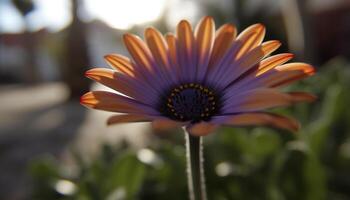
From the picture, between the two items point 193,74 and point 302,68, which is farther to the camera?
point 193,74

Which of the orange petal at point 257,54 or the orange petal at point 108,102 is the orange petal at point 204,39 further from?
the orange petal at point 108,102

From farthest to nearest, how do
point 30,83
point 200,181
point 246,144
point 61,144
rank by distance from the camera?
point 30,83 < point 61,144 < point 246,144 < point 200,181

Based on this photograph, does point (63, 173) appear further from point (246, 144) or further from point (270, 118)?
point (270, 118)

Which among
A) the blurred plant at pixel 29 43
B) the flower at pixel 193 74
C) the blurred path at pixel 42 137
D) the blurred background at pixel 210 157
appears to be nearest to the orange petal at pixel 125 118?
the flower at pixel 193 74

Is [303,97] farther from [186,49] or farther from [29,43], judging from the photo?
[29,43]

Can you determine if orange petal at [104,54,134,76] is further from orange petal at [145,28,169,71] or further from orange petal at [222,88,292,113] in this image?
orange petal at [222,88,292,113]

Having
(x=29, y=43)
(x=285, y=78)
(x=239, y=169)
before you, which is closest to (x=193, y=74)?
(x=285, y=78)

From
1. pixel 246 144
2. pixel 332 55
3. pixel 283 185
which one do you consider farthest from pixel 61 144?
pixel 332 55
